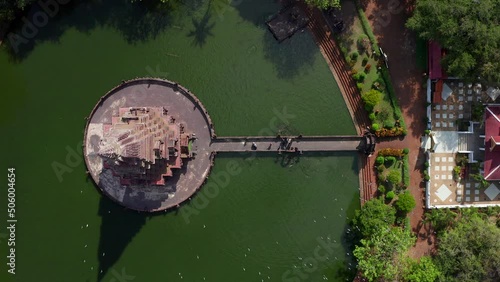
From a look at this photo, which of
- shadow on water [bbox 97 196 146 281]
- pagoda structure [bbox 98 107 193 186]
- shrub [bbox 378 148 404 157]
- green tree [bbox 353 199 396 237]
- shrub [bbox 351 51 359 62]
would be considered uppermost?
shrub [bbox 351 51 359 62]

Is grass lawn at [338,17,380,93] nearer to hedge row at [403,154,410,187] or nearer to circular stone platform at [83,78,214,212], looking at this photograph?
hedge row at [403,154,410,187]

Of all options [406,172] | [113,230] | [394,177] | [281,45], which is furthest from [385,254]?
[113,230]

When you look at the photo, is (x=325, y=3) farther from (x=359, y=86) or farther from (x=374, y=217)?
(x=374, y=217)

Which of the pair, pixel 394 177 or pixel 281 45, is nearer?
pixel 394 177

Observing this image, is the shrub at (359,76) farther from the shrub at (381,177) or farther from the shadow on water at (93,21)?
the shadow on water at (93,21)

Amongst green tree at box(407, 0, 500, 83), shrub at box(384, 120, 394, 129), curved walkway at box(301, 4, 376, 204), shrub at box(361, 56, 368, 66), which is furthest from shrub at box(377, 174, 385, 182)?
green tree at box(407, 0, 500, 83)

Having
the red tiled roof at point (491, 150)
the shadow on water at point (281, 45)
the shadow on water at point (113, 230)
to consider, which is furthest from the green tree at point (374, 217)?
the shadow on water at point (113, 230)

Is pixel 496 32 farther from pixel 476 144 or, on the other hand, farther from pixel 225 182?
pixel 225 182
